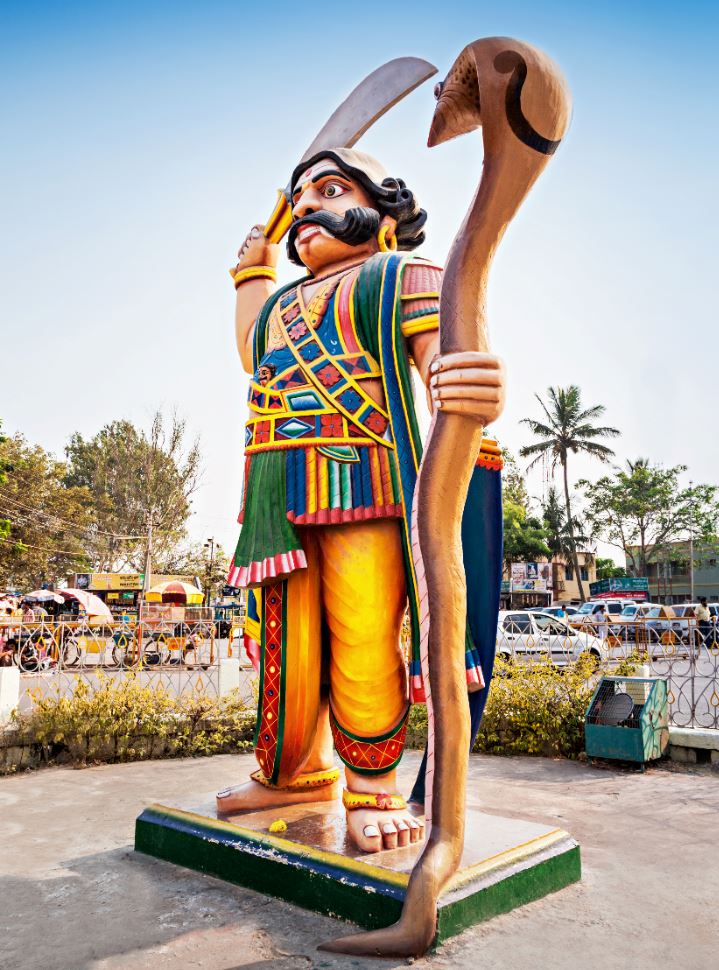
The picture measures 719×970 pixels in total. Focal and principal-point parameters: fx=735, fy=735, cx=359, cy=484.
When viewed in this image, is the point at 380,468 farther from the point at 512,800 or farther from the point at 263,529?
the point at 512,800

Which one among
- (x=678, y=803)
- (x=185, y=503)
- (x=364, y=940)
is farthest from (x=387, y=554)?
(x=185, y=503)

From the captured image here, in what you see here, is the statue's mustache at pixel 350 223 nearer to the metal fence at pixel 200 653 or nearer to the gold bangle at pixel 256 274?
the gold bangle at pixel 256 274

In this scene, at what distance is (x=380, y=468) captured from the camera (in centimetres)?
285

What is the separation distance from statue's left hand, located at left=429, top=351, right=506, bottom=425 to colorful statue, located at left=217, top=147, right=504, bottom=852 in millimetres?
378

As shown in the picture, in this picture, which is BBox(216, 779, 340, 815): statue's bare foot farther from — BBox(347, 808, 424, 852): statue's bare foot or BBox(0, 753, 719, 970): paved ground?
BBox(347, 808, 424, 852): statue's bare foot

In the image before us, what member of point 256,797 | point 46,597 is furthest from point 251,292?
point 46,597

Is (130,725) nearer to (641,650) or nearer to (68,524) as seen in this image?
(641,650)

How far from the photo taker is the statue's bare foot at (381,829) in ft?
8.45

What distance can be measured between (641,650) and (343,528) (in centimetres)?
1013

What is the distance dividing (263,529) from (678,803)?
3034mm

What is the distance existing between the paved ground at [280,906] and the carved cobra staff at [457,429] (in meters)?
0.29

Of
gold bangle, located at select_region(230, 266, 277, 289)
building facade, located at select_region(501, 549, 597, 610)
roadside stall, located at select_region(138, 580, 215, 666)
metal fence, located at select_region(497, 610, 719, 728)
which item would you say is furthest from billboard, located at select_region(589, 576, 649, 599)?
gold bangle, located at select_region(230, 266, 277, 289)

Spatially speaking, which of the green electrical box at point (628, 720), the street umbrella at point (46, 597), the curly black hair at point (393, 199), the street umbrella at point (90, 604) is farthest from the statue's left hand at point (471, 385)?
the street umbrella at point (46, 597)

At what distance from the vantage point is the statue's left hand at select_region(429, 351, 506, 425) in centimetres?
234
